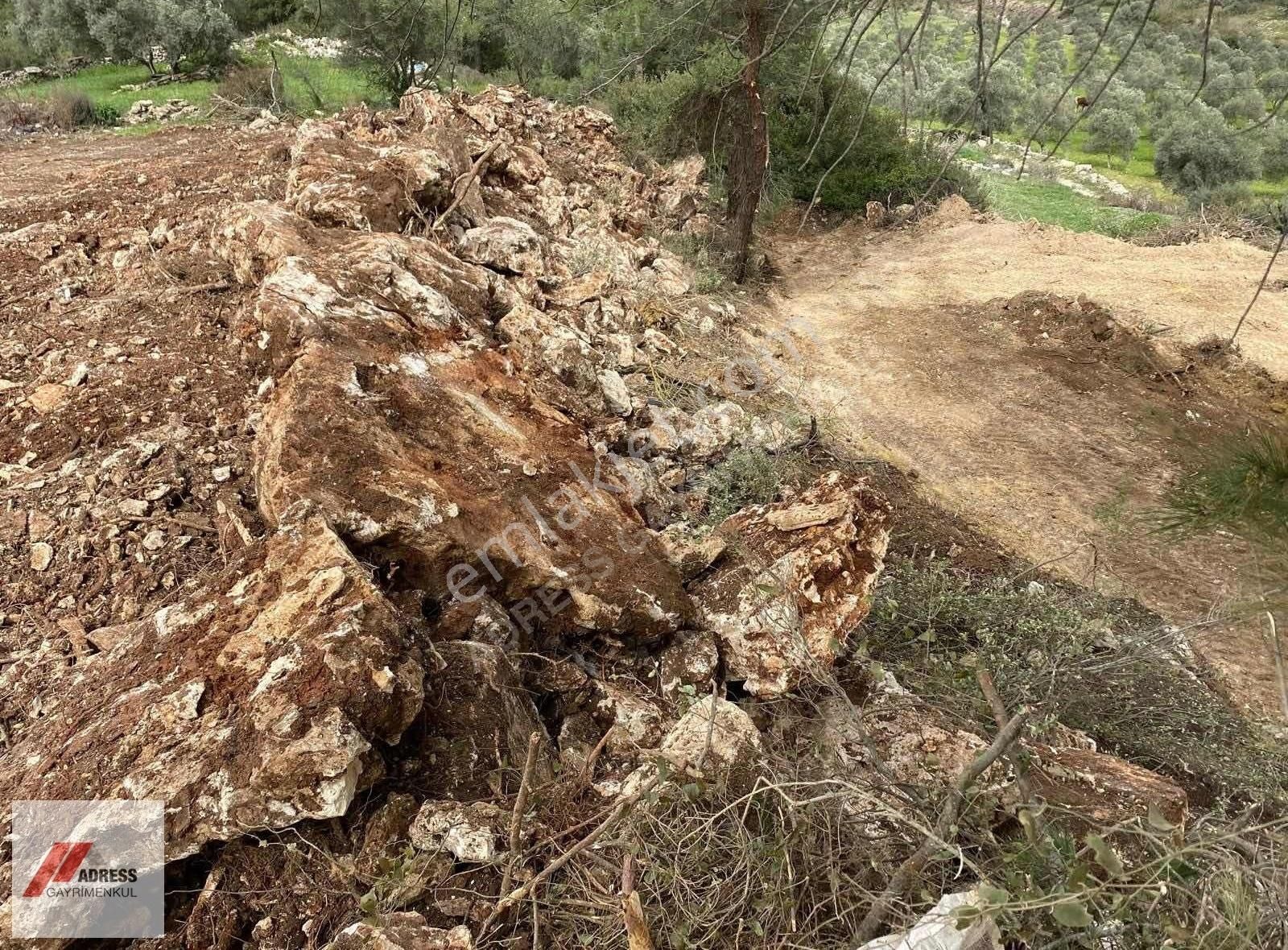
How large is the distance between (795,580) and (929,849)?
164 cm

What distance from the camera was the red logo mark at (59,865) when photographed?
1.66 metres

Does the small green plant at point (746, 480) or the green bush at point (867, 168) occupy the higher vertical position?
the green bush at point (867, 168)

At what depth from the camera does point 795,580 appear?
9.94ft

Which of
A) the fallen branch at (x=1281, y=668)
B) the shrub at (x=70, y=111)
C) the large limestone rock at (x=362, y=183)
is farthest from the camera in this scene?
the shrub at (x=70, y=111)

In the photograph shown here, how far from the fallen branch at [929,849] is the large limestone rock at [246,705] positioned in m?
1.25

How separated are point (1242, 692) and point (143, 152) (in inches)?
453

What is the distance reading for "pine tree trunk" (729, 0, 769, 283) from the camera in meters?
7.45

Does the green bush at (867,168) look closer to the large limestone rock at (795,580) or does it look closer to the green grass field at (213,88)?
the green grass field at (213,88)

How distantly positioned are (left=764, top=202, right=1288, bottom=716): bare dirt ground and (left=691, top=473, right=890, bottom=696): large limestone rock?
5.00 ft

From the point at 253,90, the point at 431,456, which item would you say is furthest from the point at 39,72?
the point at 431,456

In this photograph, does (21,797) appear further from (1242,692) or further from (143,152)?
(143,152)

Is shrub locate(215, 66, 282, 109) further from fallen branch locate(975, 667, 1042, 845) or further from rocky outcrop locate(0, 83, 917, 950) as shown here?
fallen branch locate(975, 667, 1042, 845)

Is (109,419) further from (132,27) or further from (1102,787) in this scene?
(132,27)

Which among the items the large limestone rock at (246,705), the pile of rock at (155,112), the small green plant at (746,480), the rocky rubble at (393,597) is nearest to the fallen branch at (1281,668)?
the rocky rubble at (393,597)
